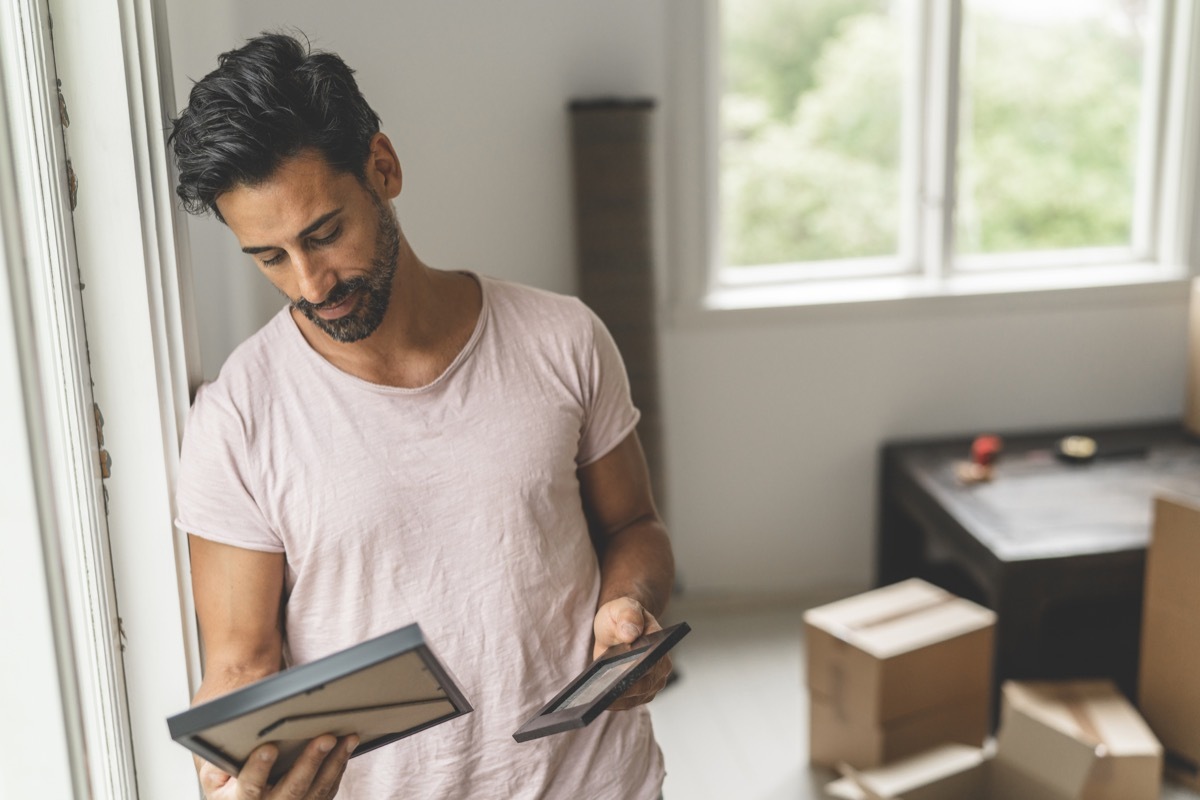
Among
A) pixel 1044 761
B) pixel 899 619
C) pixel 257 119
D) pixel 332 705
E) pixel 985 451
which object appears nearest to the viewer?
pixel 332 705

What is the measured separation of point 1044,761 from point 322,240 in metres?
1.77

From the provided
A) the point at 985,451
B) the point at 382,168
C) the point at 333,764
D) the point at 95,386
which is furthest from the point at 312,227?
the point at 985,451

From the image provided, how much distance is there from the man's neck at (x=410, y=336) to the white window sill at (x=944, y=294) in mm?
1859

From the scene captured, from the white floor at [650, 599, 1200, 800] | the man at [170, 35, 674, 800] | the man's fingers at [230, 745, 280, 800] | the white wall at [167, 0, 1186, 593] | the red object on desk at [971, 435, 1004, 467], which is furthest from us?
the red object on desk at [971, 435, 1004, 467]

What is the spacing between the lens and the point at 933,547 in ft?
10.5

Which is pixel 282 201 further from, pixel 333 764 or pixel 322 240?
pixel 333 764

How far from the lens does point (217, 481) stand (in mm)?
1037

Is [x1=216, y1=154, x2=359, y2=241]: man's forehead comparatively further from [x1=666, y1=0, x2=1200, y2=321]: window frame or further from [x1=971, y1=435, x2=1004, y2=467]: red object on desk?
[x1=971, y1=435, x2=1004, y2=467]: red object on desk

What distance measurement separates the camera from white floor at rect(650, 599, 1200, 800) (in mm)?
2389

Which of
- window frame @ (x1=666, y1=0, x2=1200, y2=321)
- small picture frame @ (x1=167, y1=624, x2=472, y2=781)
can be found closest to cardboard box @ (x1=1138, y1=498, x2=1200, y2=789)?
window frame @ (x1=666, y1=0, x2=1200, y2=321)

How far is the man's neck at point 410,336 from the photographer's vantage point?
3.61 ft

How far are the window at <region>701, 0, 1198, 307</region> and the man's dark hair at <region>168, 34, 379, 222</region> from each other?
80.7 inches

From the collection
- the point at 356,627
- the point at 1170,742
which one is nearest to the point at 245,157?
the point at 356,627

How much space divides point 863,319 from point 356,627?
2.22 metres
